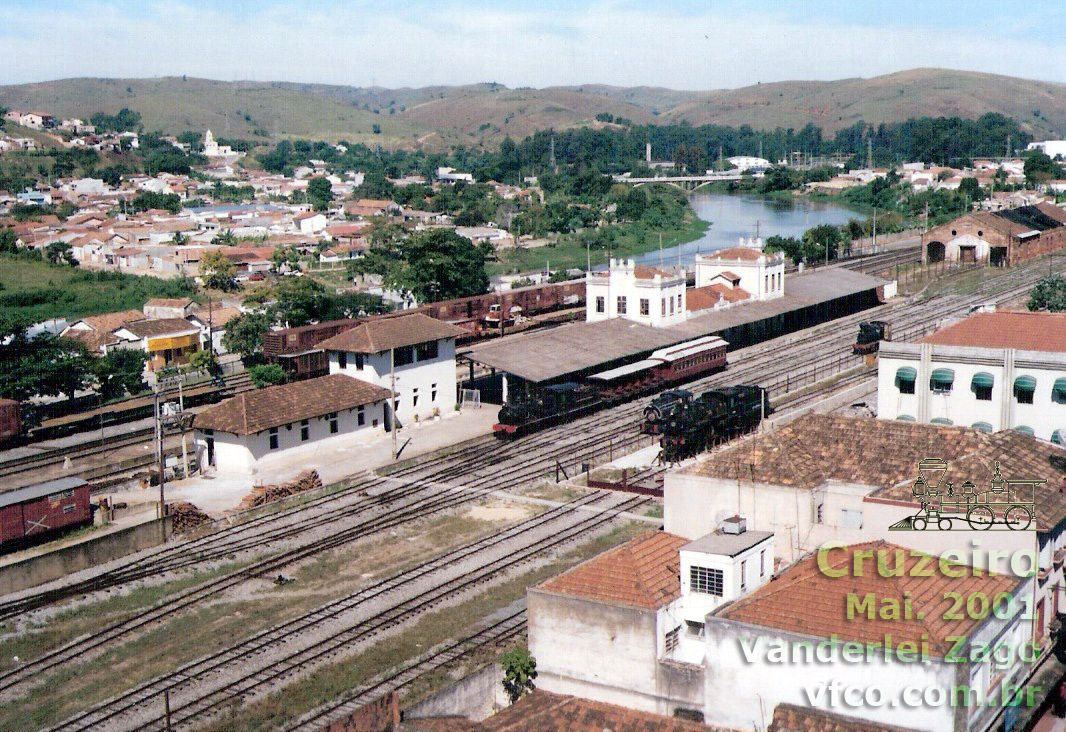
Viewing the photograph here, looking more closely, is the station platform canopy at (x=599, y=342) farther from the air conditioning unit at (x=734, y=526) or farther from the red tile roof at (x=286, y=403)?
the air conditioning unit at (x=734, y=526)

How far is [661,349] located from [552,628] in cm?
3476

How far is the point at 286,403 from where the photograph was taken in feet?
153

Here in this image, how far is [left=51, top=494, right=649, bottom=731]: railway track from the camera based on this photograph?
2617 centimetres

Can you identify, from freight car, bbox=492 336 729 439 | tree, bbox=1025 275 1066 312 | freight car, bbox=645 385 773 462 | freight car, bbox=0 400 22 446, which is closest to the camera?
freight car, bbox=645 385 773 462

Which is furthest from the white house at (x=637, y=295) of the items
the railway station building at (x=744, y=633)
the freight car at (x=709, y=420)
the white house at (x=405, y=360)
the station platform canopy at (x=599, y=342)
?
the railway station building at (x=744, y=633)

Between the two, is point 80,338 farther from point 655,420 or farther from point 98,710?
point 98,710

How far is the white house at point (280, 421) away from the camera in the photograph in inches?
1761

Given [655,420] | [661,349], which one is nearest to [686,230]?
[661,349]

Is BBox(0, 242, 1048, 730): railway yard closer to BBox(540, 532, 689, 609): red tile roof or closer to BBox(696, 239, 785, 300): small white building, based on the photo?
BBox(540, 532, 689, 609): red tile roof

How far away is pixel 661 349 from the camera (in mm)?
59812

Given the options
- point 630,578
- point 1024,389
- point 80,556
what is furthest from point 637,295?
point 630,578

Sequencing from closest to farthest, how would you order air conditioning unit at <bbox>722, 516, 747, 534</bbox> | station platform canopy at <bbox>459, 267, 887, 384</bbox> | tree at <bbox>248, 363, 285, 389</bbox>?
air conditioning unit at <bbox>722, 516, 747, 534</bbox> → station platform canopy at <bbox>459, 267, 887, 384</bbox> → tree at <bbox>248, 363, 285, 389</bbox>

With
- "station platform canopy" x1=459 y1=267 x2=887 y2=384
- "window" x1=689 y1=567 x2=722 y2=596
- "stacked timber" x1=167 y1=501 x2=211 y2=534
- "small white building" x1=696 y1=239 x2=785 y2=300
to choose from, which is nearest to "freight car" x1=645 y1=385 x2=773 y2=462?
"station platform canopy" x1=459 y1=267 x2=887 y2=384

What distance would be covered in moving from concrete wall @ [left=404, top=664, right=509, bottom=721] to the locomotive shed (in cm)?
2525
